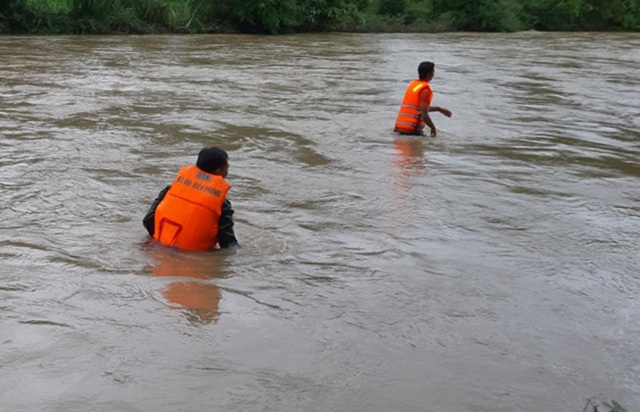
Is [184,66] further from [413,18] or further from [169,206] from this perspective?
[413,18]

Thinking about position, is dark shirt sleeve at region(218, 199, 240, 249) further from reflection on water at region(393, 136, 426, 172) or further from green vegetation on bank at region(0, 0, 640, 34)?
green vegetation on bank at region(0, 0, 640, 34)

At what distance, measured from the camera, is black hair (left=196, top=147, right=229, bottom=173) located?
670 centimetres

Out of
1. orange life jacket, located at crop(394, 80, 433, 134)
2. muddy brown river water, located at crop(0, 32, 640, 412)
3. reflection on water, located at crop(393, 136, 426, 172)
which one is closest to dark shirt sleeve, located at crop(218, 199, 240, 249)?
muddy brown river water, located at crop(0, 32, 640, 412)

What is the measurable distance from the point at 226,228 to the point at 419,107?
603 cm

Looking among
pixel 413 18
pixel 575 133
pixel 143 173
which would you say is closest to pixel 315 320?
pixel 143 173

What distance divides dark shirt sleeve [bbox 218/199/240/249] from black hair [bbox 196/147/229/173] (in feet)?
0.83

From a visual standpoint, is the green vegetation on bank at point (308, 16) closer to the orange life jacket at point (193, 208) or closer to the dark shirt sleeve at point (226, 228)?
the orange life jacket at point (193, 208)

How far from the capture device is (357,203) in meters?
8.70

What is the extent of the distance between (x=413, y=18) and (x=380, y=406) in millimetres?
38641

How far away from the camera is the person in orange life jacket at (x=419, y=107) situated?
1224cm

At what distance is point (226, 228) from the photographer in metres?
6.80

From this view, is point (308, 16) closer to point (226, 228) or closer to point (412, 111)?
point (412, 111)

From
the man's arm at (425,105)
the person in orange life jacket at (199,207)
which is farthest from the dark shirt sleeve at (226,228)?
the man's arm at (425,105)

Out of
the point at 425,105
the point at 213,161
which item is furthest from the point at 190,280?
the point at 425,105
